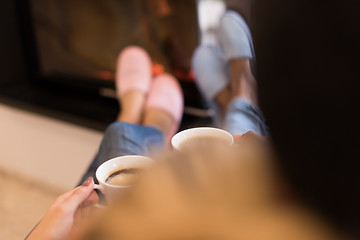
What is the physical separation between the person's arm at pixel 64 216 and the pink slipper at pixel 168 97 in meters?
0.57

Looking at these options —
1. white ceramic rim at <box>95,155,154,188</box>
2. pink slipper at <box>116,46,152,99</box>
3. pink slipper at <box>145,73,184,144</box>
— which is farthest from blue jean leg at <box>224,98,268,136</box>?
pink slipper at <box>116,46,152,99</box>

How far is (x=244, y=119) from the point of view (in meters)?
0.66

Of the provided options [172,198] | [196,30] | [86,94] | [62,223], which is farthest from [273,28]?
[86,94]

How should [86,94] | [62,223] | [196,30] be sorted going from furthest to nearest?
1. [86,94]
2. [196,30]
3. [62,223]

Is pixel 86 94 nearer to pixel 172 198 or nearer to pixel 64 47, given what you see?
pixel 64 47

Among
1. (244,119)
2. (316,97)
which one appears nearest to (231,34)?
(244,119)

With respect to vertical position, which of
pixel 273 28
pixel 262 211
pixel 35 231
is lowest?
pixel 35 231

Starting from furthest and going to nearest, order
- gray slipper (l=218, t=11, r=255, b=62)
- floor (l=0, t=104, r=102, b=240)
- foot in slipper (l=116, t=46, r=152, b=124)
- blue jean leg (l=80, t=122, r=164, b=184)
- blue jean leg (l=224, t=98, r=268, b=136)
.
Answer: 1. floor (l=0, t=104, r=102, b=240)
2. foot in slipper (l=116, t=46, r=152, b=124)
3. gray slipper (l=218, t=11, r=255, b=62)
4. blue jean leg (l=80, t=122, r=164, b=184)
5. blue jean leg (l=224, t=98, r=268, b=136)

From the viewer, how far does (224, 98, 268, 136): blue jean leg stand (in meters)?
0.49

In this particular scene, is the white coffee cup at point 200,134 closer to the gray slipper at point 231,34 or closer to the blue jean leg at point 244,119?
the blue jean leg at point 244,119

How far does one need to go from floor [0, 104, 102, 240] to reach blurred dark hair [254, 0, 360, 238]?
3.60 ft

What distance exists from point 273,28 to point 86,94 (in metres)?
1.32

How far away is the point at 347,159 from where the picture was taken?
0.28 m

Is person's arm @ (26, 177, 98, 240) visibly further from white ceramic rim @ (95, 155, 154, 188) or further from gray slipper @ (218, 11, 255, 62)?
gray slipper @ (218, 11, 255, 62)
